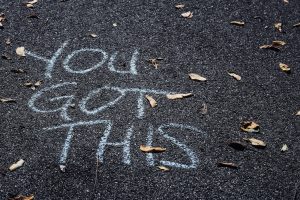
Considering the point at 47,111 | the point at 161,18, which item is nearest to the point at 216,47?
the point at 161,18

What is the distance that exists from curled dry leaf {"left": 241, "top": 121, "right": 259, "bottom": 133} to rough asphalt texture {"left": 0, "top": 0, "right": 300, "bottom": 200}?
0.06 metres

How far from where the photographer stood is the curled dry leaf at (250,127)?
361cm

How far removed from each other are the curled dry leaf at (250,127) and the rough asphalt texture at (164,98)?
0.06 metres

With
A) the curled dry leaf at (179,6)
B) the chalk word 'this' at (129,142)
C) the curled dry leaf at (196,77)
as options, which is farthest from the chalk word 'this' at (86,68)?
the curled dry leaf at (179,6)

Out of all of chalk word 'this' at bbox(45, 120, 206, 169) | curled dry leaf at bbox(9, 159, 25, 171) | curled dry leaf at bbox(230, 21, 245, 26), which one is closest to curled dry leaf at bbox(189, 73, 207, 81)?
chalk word 'this' at bbox(45, 120, 206, 169)

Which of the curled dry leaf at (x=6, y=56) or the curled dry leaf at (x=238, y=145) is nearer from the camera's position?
the curled dry leaf at (x=238, y=145)

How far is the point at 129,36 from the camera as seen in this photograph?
4754 millimetres

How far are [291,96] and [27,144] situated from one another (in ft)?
7.68

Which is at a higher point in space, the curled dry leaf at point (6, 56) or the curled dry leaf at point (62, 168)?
the curled dry leaf at point (6, 56)

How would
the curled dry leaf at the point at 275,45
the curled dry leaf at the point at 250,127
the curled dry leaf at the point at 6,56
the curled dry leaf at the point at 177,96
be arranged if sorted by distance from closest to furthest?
1. the curled dry leaf at the point at 250,127
2. the curled dry leaf at the point at 177,96
3. the curled dry leaf at the point at 6,56
4. the curled dry leaf at the point at 275,45

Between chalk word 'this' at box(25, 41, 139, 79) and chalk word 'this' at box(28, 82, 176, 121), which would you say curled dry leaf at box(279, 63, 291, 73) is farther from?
chalk word 'this' at box(25, 41, 139, 79)

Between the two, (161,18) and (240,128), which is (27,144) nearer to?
(240,128)

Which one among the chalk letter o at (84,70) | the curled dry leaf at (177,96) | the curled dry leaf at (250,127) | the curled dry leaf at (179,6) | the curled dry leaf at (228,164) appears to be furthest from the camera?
the curled dry leaf at (179,6)

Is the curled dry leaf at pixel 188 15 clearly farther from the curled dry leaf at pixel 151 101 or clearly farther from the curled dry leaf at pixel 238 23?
the curled dry leaf at pixel 151 101
